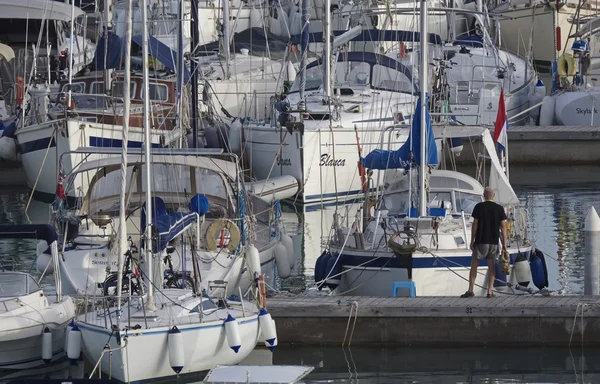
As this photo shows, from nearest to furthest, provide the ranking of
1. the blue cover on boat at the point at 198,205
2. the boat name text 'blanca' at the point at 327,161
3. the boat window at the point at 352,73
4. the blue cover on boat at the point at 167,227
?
the blue cover on boat at the point at 167,227
the blue cover on boat at the point at 198,205
the boat name text 'blanca' at the point at 327,161
the boat window at the point at 352,73

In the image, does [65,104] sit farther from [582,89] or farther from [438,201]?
[582,89]

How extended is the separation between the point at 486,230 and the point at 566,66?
878 inches

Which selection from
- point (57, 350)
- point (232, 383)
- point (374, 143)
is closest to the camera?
point (232, 383)

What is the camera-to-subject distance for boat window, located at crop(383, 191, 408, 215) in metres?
19.8

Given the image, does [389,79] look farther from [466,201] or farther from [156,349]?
[156,349]

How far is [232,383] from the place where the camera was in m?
13.5

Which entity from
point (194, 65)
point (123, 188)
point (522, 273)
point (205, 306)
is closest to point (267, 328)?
point (205, 306)

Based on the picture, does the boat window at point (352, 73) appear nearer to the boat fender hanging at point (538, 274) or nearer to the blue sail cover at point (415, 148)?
the blue sail cover at point (415, 148)

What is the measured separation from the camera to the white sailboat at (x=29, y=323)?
14914 millimetres

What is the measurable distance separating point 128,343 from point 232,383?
1.17m

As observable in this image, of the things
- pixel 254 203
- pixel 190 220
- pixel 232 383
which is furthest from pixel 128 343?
pixel 254 203

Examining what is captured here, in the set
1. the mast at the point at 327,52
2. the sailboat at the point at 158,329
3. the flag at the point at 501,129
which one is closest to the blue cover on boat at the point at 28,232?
the sailboat at the point at 158,329

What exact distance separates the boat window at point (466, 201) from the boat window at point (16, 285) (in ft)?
21.1

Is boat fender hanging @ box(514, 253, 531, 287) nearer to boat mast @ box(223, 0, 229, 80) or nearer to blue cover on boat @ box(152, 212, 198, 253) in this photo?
blue cover on boat @ box(152, 212, 198, 253)
